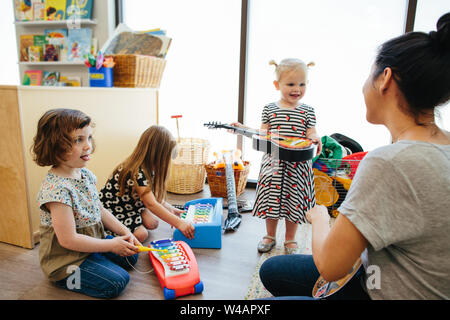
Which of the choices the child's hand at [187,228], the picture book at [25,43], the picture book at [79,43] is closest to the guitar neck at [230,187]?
the child's hand at [187,228]

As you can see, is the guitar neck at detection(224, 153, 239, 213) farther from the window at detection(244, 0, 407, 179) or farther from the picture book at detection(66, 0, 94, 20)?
the picture book at detection(66, 0, 94, 20)

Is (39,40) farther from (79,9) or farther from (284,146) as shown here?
(284,146)

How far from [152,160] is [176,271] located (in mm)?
569

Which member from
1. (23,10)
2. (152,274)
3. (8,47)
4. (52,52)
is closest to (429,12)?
(152,274)

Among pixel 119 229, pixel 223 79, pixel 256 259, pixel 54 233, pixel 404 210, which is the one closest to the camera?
pixel 404 210

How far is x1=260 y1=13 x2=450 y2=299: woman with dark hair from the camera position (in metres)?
0.54

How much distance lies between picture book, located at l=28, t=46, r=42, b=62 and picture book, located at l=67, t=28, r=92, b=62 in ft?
1.02

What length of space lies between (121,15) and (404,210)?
2941 mm

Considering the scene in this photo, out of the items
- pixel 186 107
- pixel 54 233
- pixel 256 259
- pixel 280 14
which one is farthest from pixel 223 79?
pixel 54 233

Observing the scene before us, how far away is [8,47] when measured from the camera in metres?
3.26

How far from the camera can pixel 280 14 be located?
2.41 metres

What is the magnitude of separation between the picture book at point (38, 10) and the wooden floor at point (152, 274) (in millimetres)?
2224

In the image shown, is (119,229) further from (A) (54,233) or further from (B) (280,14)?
(B) (280,14)

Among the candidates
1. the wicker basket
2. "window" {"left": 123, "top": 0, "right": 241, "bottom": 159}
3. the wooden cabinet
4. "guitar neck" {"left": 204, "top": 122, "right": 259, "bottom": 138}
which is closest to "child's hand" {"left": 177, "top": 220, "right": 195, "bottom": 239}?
"guitar neck" {"left": 204, "top": 122, "right": 259, "bottom": 138}
